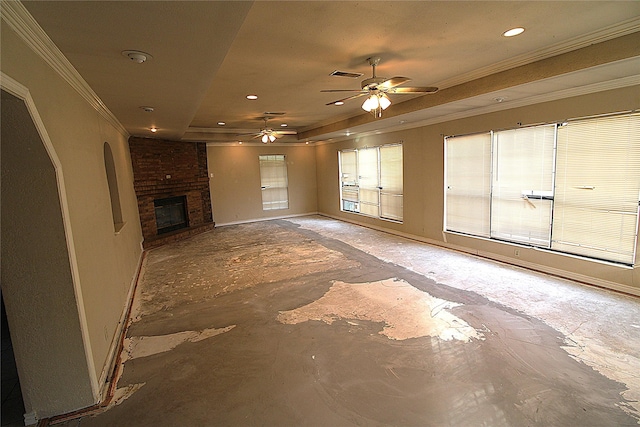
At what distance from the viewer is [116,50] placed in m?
2.06

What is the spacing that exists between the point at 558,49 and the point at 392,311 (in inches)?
123

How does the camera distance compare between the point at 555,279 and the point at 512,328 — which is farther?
the point at 555,279

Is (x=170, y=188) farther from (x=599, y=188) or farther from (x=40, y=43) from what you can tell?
(x=599, y=188)

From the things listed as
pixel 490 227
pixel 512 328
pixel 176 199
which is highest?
pixel 176 199

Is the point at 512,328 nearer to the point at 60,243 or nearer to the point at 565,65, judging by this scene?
the point at 565,65

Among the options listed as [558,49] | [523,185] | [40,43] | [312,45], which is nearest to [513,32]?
[558,49]

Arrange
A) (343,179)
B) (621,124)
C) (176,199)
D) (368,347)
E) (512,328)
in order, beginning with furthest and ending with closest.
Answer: (343,179) → (176,199) → (621,124) → (512,328) → (368,347)

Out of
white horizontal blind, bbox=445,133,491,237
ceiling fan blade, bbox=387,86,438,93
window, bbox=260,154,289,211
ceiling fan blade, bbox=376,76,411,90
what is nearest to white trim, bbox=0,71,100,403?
ceiling fan blade, bbox=376,76,411,90

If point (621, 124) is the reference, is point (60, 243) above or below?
below

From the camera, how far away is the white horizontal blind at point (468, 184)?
5043 mm

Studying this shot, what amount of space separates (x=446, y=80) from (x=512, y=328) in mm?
3083

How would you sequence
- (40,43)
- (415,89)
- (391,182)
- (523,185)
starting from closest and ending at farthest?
(40,43) → (415,89) → (523,185) → (391,182)

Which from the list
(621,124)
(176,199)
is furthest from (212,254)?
(621,124)

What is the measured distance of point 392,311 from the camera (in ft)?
11.1
